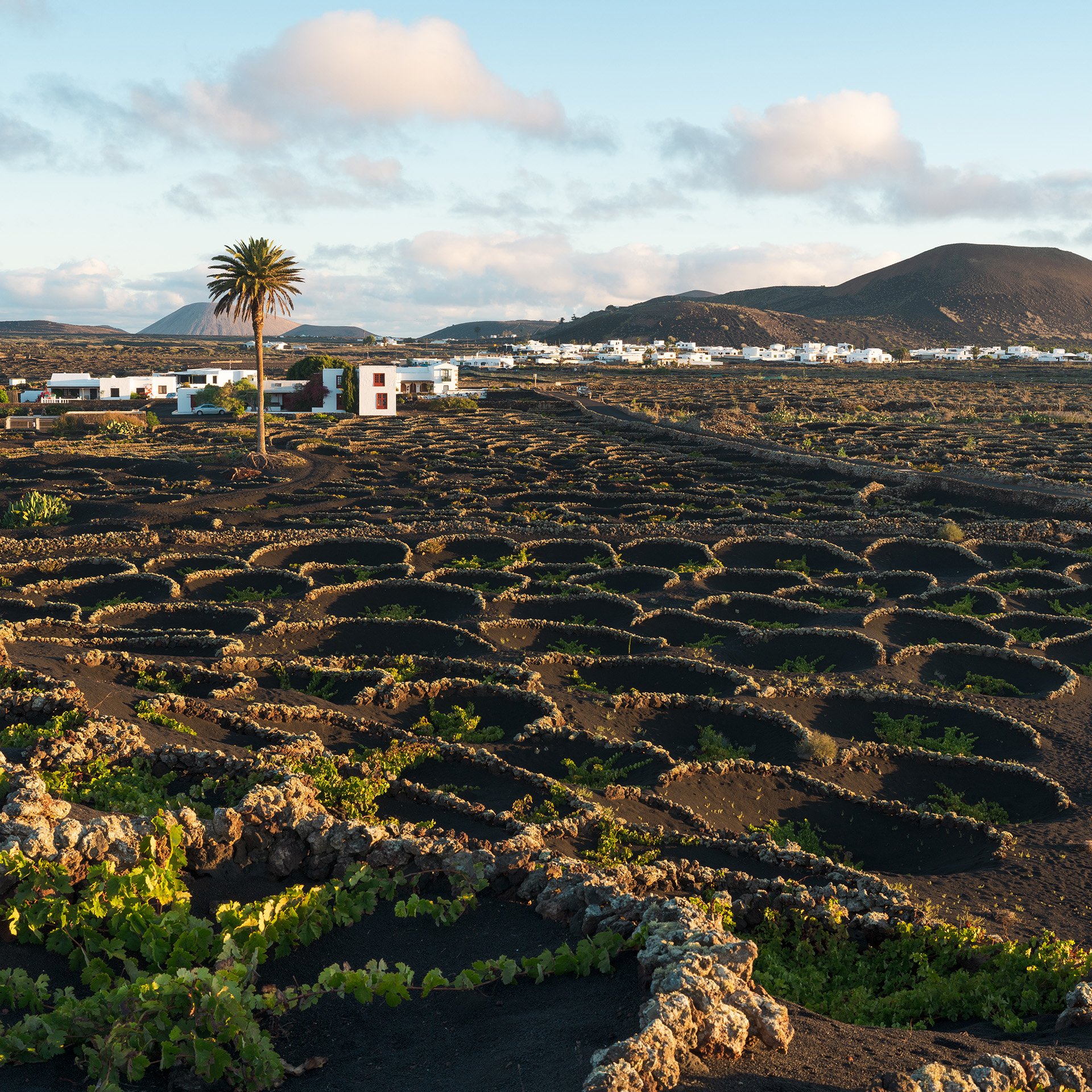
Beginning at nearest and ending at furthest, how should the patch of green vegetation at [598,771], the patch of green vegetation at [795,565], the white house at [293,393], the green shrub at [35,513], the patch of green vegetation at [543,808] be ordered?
1. the patch of green vegetation at [543,808]
2. the patch of green vegetation at [598,771]
3. the patch of green vegetation at [795,565]
4. the green shrub at [35,513]
5. the white house at [293,393]

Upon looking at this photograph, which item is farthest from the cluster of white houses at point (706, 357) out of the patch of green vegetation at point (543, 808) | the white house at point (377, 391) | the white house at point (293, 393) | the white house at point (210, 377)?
the patch of green vegetation at point (543, 808)

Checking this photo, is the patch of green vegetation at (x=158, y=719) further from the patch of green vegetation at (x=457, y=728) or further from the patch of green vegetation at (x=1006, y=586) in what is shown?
the patch of green vegetation at (x=1006, y=586)

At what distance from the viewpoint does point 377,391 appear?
8625 centimetres

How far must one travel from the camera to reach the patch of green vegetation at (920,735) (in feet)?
58.9

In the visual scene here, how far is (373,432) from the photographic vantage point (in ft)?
228

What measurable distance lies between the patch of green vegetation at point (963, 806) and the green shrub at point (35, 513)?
3361cm

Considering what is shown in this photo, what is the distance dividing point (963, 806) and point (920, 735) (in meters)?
2.99

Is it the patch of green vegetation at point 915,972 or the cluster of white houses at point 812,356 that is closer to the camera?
the patch of green vegetation at point 915,972

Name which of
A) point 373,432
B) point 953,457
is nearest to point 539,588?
point 953,457

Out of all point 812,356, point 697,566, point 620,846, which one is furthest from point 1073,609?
point 812,356

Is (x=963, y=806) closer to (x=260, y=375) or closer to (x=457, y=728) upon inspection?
(x=457, y=728)

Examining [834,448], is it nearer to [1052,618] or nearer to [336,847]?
[1052,618]

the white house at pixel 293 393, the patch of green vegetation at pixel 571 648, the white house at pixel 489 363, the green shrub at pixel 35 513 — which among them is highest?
the white house at pixel 489 363

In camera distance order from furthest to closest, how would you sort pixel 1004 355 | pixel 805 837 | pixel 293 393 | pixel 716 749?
pixel 1004 355
pixel 293 393
pixel 716 749
pixel 805 837
